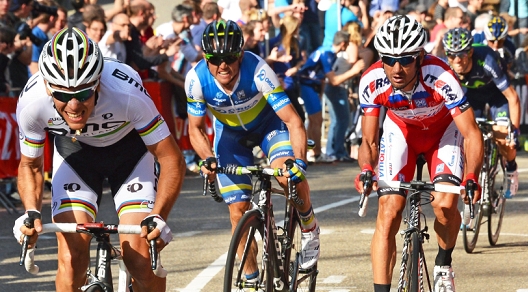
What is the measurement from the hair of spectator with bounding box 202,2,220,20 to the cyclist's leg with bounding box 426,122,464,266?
846 cm

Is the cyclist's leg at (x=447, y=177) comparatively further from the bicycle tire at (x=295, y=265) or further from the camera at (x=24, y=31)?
the camera at (x=24, y=31)

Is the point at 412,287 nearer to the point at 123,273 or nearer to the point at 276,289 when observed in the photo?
the point at 276,289

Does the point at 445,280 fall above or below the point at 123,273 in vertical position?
below

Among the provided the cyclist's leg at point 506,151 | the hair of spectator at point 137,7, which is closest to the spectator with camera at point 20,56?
the hair of spectator at point 137,7

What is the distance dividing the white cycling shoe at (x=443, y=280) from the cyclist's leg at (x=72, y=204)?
249 centimetres

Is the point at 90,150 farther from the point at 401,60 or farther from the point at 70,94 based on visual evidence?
the point at 401,60

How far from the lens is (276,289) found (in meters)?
7.09

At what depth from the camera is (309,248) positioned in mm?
7680

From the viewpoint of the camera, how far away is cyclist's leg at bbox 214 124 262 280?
7.60m

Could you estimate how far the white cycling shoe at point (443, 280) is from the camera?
288 inches

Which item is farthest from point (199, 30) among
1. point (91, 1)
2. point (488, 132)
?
point (488, 132)

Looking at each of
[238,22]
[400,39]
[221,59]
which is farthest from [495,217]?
[238,22]

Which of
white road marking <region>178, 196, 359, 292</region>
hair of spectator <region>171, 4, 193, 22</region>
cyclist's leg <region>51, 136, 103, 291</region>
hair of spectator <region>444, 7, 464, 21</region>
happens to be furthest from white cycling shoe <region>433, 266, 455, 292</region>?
hair of spectator <region>444, 7, 464, 21</region>

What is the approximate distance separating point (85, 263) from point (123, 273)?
0.51 m
